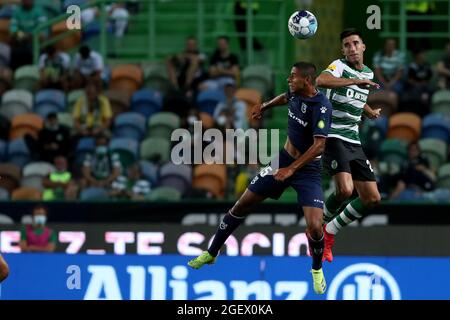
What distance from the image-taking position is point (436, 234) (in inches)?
950

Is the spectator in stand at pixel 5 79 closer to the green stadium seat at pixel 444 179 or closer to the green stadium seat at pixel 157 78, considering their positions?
the green stadium seat at pixel 157 78

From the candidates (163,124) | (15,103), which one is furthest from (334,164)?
(15,103)

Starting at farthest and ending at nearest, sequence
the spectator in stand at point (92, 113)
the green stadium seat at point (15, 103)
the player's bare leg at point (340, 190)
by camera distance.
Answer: the green stadium seat at point (15, 103) < the spectator in stand at point (92, 113) < the player's bare leg at point (340, 190)

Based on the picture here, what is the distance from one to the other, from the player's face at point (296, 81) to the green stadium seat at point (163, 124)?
9.72m

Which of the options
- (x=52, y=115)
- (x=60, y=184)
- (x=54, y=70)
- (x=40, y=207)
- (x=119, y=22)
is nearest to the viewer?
(x=40, y=207)

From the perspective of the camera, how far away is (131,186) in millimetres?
26500

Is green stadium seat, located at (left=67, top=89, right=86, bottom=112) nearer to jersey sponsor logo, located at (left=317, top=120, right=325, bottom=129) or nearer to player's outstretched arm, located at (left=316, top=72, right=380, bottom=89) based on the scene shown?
player's outstretched arm, located at (left=316, top=72, right=380, bottom=89)

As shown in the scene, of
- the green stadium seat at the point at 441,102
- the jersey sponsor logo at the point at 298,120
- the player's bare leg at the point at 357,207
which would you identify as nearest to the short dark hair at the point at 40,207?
the green stadium seat at the point at 441,102

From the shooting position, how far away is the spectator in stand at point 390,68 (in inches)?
1107

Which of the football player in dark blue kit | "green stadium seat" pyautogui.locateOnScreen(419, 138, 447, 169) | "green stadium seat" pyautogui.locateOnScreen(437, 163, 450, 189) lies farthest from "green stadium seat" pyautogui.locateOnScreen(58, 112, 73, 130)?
the football player in dark blue kit

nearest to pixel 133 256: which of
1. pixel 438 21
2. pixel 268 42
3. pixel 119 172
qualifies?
pixel 119 172

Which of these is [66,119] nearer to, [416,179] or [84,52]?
[84,52]

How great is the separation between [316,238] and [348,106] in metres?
1.51

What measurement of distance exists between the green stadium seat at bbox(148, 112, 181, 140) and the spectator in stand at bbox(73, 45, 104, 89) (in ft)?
4.47
